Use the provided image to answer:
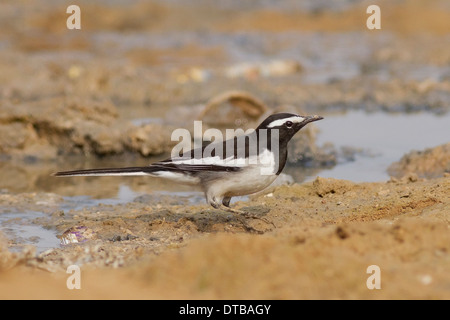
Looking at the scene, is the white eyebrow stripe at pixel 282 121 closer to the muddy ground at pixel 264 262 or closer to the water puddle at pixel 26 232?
the muddy ground at pixel 264 262

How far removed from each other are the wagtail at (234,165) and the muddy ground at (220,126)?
37cm

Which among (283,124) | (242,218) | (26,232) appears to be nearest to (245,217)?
(242,218)

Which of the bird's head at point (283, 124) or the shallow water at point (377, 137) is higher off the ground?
the shallow water at point (377, 137)

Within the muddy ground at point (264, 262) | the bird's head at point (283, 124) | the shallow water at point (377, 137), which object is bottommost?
the muddy ground at point (264, 262)

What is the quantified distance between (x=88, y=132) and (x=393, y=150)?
3.86 m

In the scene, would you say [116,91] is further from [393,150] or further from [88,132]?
[393,150]

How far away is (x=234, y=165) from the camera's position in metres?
5.85

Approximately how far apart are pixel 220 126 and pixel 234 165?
5.53 meters

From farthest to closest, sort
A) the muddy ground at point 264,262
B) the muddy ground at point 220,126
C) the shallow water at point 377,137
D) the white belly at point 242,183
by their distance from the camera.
→ the shallow water at point 377,137
the white belly at point 242,183
the muddy ground at point 220,126
the muddy ground at point 264,262

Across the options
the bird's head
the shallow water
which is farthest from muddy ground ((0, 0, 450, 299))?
the bird's head

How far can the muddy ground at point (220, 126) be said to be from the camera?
4.09 meters

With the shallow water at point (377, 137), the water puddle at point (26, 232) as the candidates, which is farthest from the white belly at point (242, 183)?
the shallow water at point (377, 137)

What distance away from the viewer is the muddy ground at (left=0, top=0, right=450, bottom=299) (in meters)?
4.09
